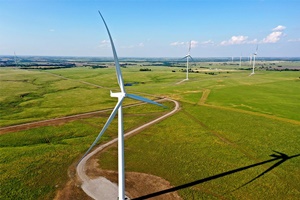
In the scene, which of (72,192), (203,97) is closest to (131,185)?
(72,192)

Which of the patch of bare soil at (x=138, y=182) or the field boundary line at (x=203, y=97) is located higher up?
the field boundary line at (x=203, y=97)

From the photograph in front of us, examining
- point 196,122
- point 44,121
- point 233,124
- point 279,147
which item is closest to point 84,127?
point 44,121

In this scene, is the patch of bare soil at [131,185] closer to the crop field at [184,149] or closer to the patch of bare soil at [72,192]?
the patch of bare soil at [72,192]

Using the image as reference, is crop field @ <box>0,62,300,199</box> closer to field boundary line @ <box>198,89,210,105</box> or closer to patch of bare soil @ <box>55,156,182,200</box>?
patch of bare soil @ <box>55,156,182,200</box>

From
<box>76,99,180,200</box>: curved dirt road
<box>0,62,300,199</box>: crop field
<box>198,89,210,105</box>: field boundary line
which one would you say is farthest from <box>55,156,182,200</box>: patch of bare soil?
<box>198,89,210,105</box>: field boundary line

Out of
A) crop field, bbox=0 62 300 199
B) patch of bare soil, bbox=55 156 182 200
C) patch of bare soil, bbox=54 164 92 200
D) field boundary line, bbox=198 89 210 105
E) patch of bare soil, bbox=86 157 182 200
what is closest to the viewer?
patch of bare soil, bbox=54 164 92 200

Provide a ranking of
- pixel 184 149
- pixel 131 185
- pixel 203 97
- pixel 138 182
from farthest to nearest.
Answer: pixel 203 97 → pixel 184 149 → pixel 138 182 → pixel 131 185

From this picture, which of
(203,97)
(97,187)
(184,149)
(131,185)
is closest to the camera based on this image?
(97,187)

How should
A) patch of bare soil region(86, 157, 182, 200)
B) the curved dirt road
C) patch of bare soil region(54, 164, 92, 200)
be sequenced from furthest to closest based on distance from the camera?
patch of bare soil region(86, 157, 182, 200), the curved dirt road, patch of bare soil region(54, 164, 92, 200)

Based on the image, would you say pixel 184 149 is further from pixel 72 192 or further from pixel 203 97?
pixel 203 97

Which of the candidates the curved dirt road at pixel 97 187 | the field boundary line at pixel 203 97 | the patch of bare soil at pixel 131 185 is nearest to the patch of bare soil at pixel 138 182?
the patch of bare soil at pixel 131 185

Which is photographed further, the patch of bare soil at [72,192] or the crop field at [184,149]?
the crop field at [184,149]
